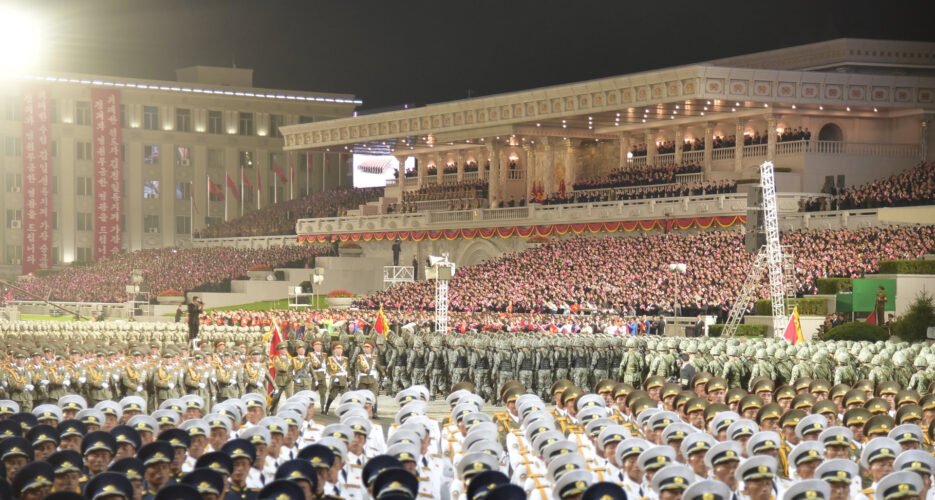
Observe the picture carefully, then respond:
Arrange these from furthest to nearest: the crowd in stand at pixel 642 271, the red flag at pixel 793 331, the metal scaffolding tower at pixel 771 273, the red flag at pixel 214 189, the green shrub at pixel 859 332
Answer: the red flag at pixel 214 189, the crowd in stand at pixel 642 271, the metal scaffolding tower at pixel 771 273, the green shrub at pixel 859 332, the red flag at pixel 793 331

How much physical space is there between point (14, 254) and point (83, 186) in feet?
20.1

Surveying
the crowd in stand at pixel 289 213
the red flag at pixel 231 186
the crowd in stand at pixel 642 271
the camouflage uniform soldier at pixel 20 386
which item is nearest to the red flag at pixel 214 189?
the red flag at pixel 231 186

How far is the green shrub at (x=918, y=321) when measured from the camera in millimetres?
33938

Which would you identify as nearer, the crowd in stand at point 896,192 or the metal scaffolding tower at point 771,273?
the metal scaffolding tower at point 771,273

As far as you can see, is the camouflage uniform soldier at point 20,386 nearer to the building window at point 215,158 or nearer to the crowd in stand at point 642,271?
the crowd in stand at point 642,271

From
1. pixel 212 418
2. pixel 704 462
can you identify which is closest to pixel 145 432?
pixel 212 418

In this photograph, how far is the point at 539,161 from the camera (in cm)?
6669

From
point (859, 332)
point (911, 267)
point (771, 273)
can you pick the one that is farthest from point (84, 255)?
point (859, 332)

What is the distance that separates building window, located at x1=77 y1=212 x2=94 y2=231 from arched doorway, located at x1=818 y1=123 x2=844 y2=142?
48.4m

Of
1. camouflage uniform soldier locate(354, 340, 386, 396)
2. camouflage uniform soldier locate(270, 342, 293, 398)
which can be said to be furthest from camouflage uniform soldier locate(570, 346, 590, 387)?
camouflage uniform soldier locate(270, 342, 293, 398)

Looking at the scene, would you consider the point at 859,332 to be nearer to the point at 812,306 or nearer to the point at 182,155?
the point at 812,306

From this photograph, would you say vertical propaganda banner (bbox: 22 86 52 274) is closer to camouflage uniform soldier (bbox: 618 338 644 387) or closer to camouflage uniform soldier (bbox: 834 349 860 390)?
camouflage uniform soldier (bbox: 618 338 644 387)

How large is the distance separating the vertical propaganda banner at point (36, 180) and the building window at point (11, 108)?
3508 millimetres

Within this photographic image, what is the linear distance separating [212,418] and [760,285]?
98.5ft
